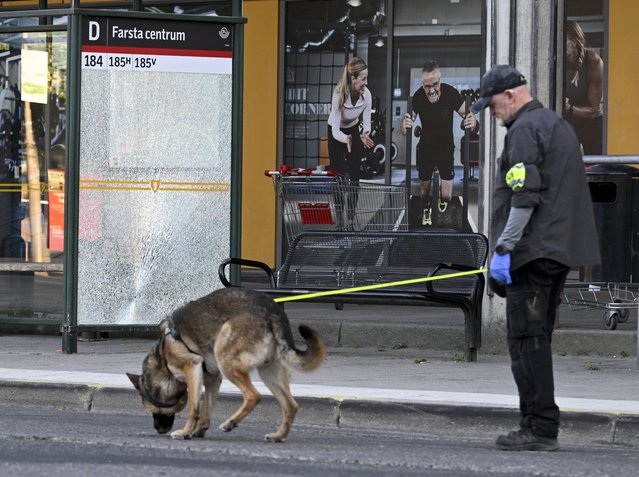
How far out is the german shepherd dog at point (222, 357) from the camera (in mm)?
7742

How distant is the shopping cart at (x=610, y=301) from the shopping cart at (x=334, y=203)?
182cm

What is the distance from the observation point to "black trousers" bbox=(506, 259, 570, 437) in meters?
7.42

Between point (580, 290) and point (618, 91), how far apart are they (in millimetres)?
3475

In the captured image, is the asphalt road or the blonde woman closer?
the asphalt road

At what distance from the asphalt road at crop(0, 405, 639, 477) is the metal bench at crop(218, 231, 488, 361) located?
328cm

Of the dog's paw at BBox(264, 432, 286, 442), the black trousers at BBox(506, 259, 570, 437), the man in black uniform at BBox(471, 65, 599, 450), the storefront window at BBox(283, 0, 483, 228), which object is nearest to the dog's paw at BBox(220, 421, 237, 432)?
the dog's paw at BBox(264, 432, 286, 442)

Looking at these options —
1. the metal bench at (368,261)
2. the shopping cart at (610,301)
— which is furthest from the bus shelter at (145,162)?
the shopping cart at (610,301)

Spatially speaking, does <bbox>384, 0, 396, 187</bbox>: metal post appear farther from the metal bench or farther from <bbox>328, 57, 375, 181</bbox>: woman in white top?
the metal bench

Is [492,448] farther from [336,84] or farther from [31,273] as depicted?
[336,84]

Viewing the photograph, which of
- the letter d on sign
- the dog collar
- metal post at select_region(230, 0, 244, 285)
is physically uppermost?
the letter d on sign

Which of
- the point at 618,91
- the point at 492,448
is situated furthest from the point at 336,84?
the point at 492,448

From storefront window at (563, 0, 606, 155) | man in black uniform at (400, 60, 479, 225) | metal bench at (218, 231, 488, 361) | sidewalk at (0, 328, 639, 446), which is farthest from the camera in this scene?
man in black uniform at (400, 60, 479, 225)

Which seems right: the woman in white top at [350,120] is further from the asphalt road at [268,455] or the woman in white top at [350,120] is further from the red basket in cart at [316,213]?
the asphalt road at [268,455]

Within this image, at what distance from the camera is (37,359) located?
38.3ft
